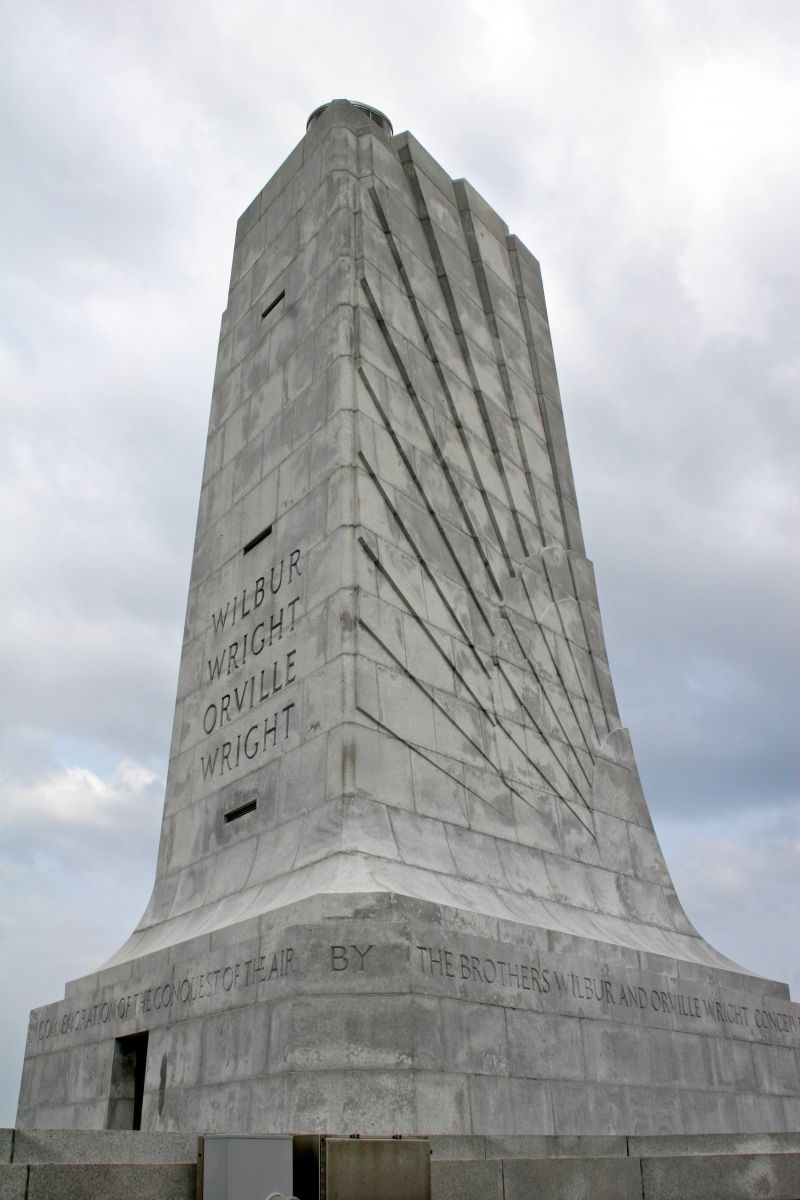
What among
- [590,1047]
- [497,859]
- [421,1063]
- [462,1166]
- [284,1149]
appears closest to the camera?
[284,1149]

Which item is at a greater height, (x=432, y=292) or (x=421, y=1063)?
(x=432, y=292)

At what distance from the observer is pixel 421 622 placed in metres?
10.2

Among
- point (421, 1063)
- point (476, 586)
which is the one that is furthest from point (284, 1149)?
point (476, 586)

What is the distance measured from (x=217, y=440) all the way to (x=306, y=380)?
2.23 meters

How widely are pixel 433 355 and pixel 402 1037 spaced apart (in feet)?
25.9

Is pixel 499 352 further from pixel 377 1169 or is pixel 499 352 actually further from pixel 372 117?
pixel 377 1169

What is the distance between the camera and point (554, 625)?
41.4 feet

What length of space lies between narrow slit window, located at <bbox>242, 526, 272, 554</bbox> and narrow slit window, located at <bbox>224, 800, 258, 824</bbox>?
2921 mm

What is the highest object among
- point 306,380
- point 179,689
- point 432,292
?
point 432,292

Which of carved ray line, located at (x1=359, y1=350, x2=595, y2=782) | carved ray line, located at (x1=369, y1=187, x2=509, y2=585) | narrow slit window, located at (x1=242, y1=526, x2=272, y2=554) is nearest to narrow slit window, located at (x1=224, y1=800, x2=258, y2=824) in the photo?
carved ray line, located at (x1=359, y1=350, x2=595, y2=782)

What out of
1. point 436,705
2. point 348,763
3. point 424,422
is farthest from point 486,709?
point 424,422

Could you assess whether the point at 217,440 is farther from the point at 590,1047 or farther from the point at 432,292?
the point at 590,1047

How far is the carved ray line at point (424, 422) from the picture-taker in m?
11.6

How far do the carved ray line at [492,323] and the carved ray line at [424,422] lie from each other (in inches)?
73.8
